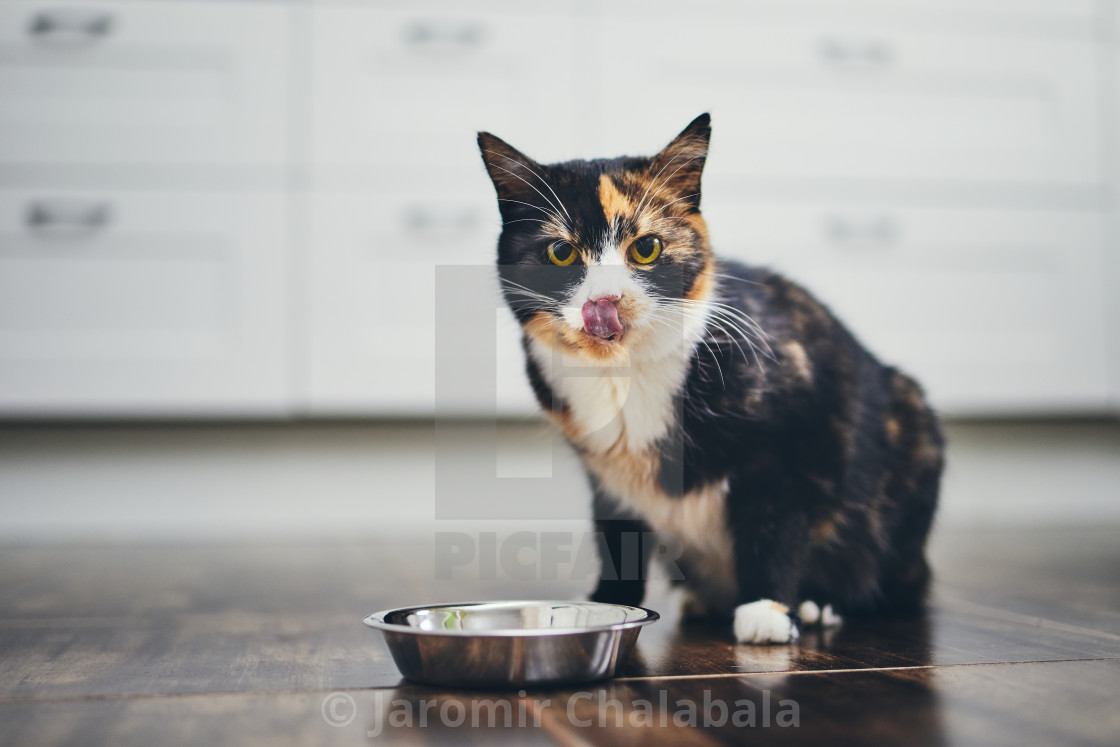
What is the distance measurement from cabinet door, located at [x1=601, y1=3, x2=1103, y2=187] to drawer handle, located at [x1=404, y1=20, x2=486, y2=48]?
0.28m

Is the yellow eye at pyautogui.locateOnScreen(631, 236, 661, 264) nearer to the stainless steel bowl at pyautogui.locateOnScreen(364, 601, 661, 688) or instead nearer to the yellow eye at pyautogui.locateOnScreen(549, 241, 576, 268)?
the yellow eye at pyautogui.locateOnScreen(549, 241, 576, 268)

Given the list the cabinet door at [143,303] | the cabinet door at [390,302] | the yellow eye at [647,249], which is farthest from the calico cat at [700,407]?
the cabinet door at [143,303]

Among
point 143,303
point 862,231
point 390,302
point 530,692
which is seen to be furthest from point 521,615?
point 862,231

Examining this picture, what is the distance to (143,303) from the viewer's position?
6.32 ft

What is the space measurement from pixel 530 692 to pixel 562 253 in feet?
1.62

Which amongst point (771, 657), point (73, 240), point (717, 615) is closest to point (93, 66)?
point (73, 240)

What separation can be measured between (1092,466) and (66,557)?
2210mm

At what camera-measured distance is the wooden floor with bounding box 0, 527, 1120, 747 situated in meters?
0.59

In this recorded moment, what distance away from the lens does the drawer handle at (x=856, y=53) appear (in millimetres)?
2109

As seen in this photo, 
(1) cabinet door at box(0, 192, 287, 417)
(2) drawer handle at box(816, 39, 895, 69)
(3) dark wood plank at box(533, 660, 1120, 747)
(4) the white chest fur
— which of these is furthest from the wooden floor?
(2) drawer handle at box(816, 39, 895, 69)

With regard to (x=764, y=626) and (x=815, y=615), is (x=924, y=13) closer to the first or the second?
(x=815, y=615)

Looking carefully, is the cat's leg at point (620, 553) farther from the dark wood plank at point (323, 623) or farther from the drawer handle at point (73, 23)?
the drawer handle at point (73, 23)

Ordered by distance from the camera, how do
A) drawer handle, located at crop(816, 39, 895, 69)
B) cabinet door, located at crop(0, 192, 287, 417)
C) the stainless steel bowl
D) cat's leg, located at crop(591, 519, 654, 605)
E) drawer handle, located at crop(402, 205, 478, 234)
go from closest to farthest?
the stainless steel bowl, cat's leg, located at crop(591, 519, 654, 605), cabinet door, located at crop(0, 192, 287, 417), drawer handle, located at crop(402, 205, 478, 234), drawer handle, located at crop(816, 39, 895, 69)

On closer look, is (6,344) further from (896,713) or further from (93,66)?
(896,713)
